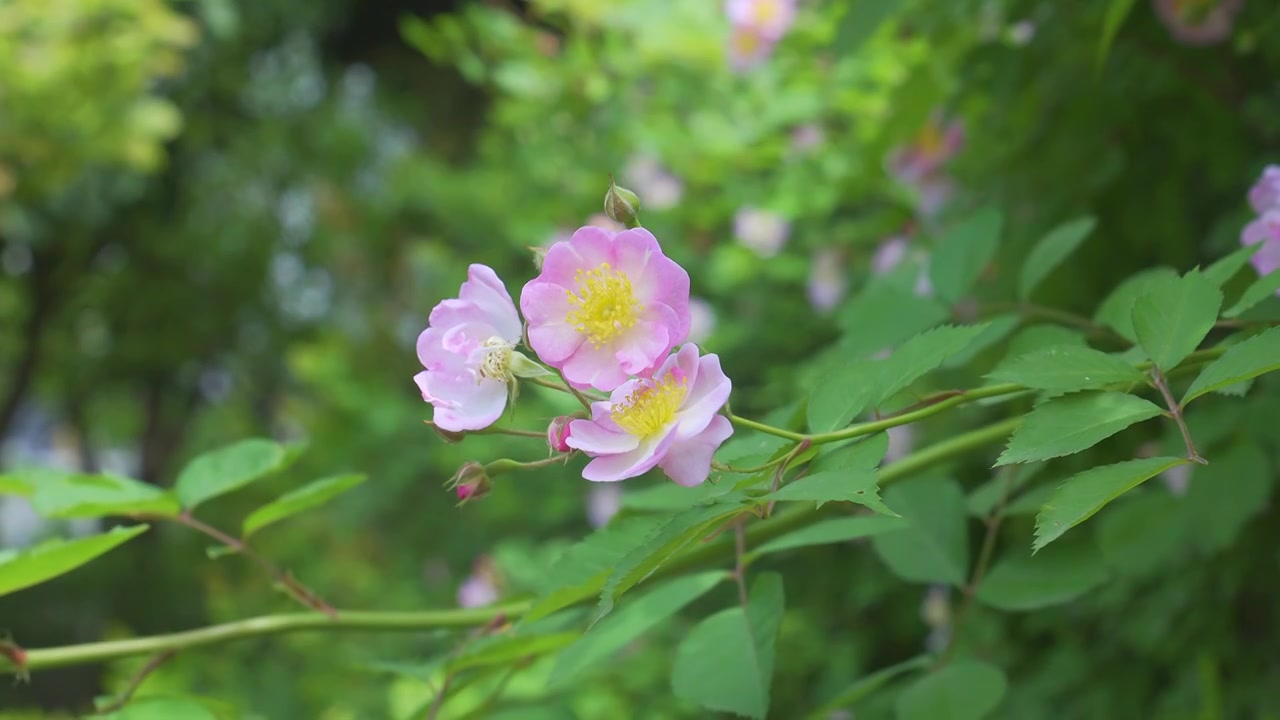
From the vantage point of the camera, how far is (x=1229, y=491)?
2.33 ft

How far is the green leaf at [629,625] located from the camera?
0.54 metres

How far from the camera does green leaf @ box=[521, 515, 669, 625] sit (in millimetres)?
508

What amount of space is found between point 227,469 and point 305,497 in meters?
0.08

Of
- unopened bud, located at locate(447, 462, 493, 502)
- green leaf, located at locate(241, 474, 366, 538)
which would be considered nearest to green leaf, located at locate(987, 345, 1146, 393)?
unopened bud, located at locate(447, 462, 493, 502)

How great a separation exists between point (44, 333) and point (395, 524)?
4592 mm

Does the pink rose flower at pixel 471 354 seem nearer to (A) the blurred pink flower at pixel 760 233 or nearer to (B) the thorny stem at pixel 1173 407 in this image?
(B) the thorny stem at pixel 1173 407

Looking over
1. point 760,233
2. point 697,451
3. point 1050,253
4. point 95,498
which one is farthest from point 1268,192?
point 760,233

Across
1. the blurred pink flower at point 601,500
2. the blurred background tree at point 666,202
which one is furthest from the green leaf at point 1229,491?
the blurred pink flower at point 601,500

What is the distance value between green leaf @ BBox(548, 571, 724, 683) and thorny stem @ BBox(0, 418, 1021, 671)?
0.06 feet

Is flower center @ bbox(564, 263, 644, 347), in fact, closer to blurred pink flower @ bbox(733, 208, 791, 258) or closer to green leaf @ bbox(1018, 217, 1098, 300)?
green leaf @ bbox(1018, 217, 1098, 300)

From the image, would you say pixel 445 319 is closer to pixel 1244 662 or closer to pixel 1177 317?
pixel 1177 317

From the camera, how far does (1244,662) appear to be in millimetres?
959

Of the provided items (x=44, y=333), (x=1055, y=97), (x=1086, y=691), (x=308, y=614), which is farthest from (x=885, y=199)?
(x=44, y=333)

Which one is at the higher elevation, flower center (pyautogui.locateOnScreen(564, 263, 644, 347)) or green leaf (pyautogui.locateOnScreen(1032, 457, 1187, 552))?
flower center (pyautogui.locateOnScreen(564, 263, 644, 347))
